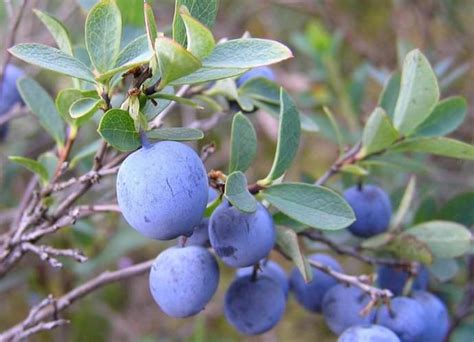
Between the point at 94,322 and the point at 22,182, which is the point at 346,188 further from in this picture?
the point at 22,182

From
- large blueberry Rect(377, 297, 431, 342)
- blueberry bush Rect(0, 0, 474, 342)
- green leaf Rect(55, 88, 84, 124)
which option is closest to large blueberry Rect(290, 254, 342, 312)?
blueberry bush Rect(0, 0, 474, 342)

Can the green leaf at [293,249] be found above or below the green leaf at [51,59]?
below

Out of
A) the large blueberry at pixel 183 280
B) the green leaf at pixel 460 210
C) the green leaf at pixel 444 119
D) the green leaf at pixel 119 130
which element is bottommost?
the green leaf at pixel 460 210

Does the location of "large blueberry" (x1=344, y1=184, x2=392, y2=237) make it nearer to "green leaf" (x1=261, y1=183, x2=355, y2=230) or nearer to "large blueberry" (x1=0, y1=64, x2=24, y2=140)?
"green leaf" (x1=261, y1=183, x2=355, y2=230)

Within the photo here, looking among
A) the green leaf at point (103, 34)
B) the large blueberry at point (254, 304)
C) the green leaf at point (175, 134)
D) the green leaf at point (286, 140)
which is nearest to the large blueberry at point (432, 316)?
the large blueberry at point (254, 304)

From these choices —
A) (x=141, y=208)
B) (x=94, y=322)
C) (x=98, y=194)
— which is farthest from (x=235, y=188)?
(x=94, y=322)

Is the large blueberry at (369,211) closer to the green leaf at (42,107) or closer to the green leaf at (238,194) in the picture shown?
the green leaf at (238,194)
